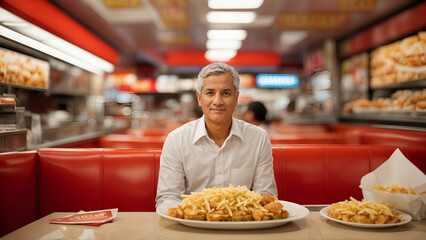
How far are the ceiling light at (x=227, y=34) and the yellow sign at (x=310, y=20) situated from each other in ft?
4.19

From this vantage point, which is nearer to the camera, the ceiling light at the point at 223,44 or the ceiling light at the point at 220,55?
the ceiling light at the point at 223,44

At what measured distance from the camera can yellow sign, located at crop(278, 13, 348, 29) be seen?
24.4 ft

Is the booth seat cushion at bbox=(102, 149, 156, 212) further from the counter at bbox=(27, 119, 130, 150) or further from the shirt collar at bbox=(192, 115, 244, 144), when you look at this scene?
the counter at bbox=(27, 119, 130, 150)

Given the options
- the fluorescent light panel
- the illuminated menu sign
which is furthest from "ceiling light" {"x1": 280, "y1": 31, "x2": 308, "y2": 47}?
the fluorescent light panel

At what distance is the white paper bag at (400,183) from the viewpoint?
148 cm

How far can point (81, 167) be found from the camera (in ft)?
7.98

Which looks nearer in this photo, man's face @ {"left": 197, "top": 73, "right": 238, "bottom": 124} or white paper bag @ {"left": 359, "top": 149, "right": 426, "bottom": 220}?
white paper bag @ {"left": 359, "top": 149, "right": 426, "bottom": 220}

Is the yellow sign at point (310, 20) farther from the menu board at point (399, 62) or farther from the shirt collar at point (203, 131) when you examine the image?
→ the shirt collar at point (203, 131)

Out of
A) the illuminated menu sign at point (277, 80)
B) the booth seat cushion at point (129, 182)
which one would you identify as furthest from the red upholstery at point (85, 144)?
the illuminated menu sign at point (277, 80)

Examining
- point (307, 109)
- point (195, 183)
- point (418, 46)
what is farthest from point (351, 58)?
point (195, 183)

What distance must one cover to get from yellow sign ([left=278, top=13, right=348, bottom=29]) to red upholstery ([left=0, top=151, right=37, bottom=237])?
619 cm

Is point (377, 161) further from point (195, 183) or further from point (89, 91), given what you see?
point (89, 91)

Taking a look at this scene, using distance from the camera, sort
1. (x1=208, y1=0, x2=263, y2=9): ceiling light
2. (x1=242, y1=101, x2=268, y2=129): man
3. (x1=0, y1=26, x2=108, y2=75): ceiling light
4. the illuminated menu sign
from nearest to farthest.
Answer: (x1=0, y1=26, x2=108, y2=75): ceiling light < (x1=242, y1=101, x2=268, y2=129): man < (x1=208, y1=0, x2=263, y2=9): ceiling light < the illuminated menu sign

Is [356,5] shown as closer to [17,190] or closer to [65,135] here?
[65,135]
